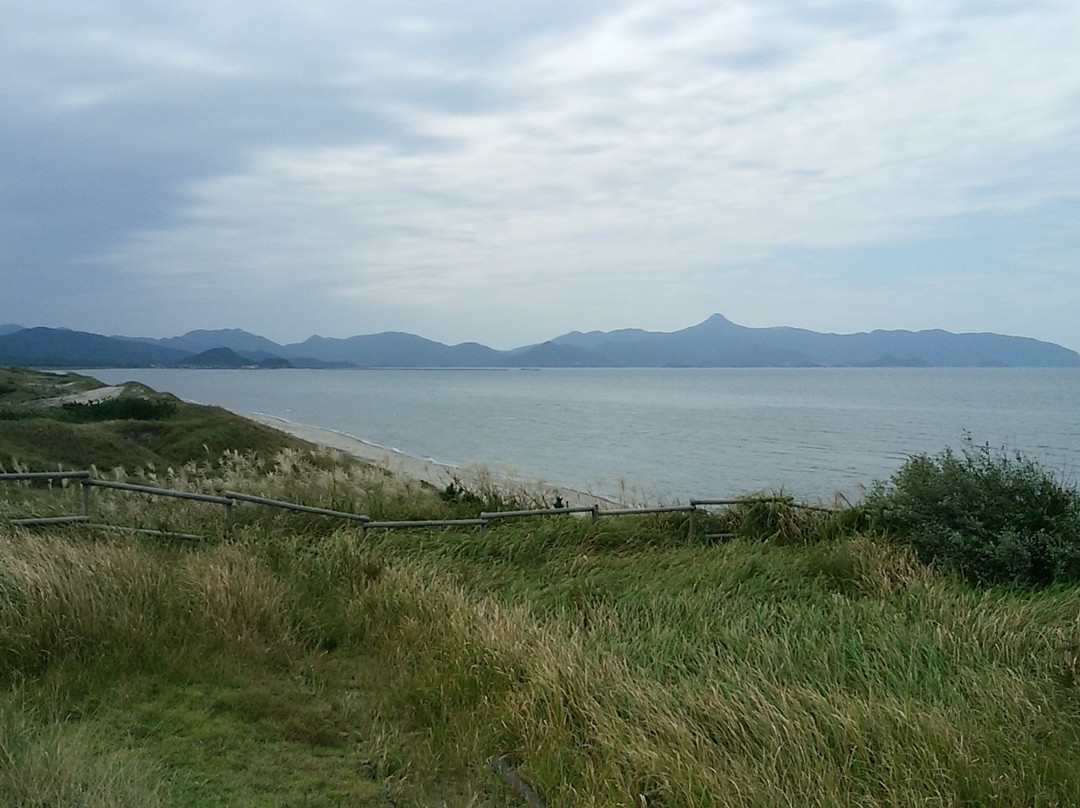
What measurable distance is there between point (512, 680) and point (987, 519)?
571 centimetres

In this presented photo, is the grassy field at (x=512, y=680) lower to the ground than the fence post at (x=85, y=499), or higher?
lower

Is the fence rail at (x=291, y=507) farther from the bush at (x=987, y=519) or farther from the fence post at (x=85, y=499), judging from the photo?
the bush at (x=987, y=519)

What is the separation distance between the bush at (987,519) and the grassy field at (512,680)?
390mm

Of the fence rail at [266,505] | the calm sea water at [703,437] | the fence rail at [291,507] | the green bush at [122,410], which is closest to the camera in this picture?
the fence rail at [266,505]

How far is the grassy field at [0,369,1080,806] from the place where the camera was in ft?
13.3

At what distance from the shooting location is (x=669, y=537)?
10.1 meters

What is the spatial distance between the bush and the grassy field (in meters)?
0.39

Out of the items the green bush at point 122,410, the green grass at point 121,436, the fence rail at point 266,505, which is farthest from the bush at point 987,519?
the green bush at point 122,410

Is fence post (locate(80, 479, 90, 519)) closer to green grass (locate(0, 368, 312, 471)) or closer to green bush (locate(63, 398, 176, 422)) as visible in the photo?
green grass (locate(0, 368, 312, 471))

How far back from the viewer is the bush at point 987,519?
8.00 metres

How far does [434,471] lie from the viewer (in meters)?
29.8

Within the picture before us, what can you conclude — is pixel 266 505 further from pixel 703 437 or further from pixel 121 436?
pixel 703 437

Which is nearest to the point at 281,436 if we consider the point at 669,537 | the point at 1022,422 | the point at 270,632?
the point at 669,537

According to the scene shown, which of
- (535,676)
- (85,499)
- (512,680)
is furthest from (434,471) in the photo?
(535,676)
